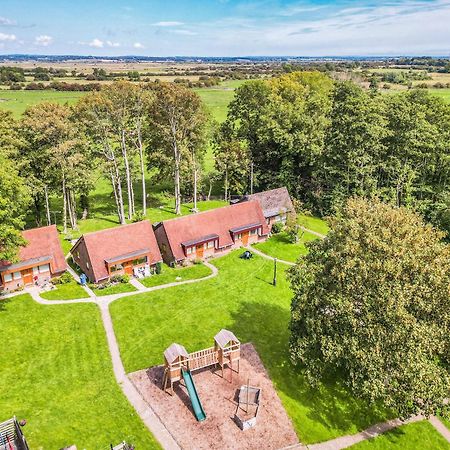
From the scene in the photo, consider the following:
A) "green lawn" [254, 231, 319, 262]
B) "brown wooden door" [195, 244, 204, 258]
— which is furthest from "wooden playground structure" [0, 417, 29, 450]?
"green lawn" [254, 231, 319, 262]

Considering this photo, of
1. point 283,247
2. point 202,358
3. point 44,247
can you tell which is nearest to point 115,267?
point 44,247

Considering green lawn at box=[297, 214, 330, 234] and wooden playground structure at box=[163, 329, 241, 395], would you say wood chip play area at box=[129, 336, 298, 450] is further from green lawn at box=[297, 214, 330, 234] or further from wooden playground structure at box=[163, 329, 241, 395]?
green lawn at box=[297, 214, 330, 234]

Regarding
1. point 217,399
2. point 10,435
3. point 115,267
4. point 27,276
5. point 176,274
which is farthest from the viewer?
point 176,274

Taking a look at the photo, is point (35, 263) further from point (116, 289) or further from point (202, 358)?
point (202, 358)

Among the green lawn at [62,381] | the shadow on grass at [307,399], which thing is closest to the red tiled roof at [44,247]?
the green lawn at [62,381]

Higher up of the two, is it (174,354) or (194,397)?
(174,354)

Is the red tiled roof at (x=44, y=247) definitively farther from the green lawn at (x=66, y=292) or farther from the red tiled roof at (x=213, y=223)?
the red tiled roof at (x=213, y=223)

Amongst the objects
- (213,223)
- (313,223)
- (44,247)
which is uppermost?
(44,247)
